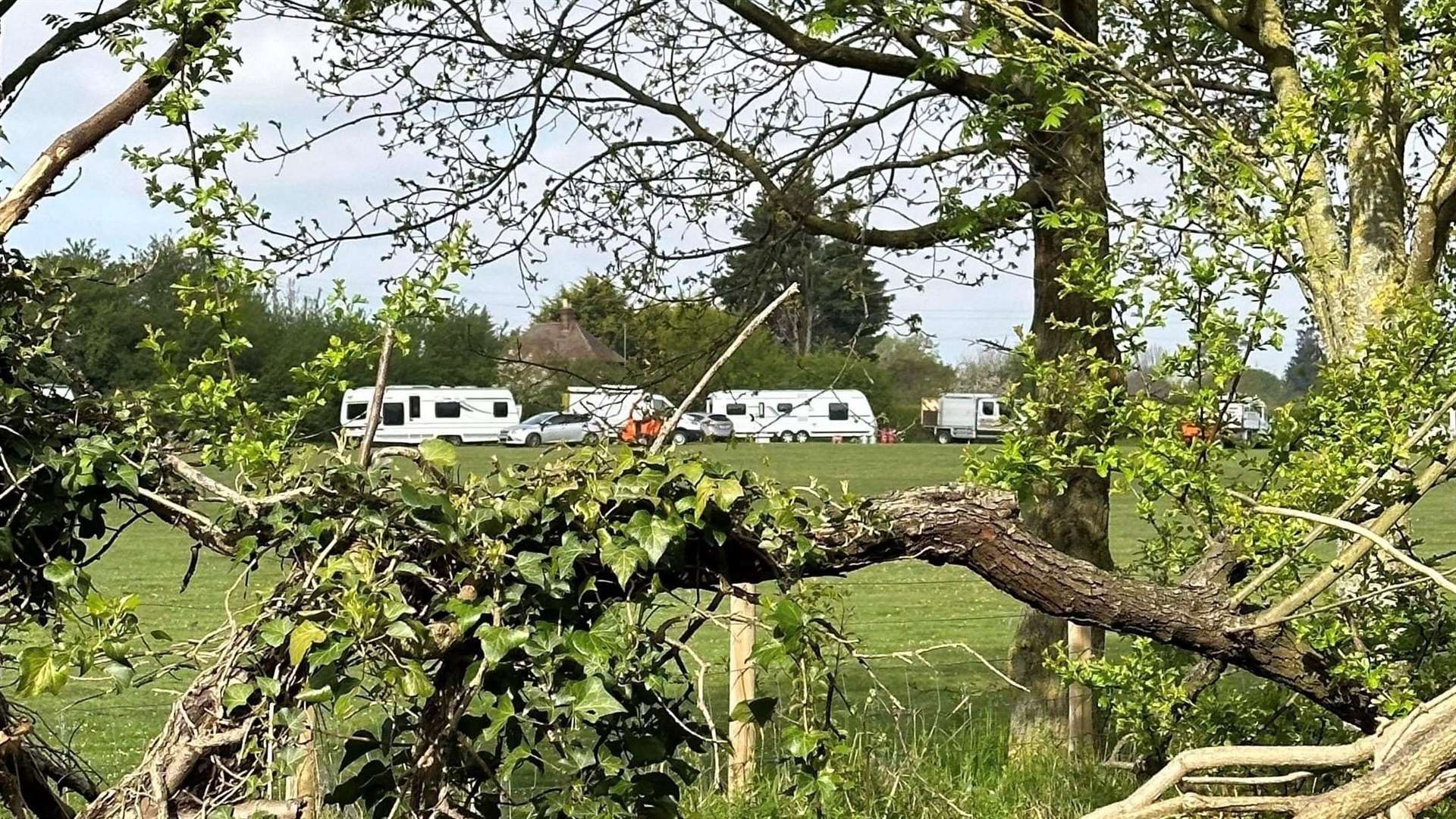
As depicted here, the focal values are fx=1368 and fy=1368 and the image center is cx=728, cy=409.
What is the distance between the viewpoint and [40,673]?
195cm

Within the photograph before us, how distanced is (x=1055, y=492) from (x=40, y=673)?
4.45 meters

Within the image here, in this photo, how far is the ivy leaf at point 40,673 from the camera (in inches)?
76.8

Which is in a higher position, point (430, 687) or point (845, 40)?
point (845, 40)

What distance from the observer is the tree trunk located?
18.6 ft

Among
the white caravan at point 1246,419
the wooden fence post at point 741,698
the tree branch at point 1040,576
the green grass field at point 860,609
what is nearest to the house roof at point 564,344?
the green grass field at point 860,609

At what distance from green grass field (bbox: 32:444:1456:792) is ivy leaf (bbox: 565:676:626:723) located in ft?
1.24

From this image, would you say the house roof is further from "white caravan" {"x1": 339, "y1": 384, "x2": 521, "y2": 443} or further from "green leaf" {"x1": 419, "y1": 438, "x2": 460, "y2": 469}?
"green leaf" {"x1": 419, "y1": 438, "x2": 460, "y2": 469}

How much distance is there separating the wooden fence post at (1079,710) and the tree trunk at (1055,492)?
70mm

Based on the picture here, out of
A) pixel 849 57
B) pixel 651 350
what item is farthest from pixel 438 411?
pixel 849 57

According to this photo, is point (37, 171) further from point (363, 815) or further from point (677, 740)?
point (677, 740)

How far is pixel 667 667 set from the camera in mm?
2221

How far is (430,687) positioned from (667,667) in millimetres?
469

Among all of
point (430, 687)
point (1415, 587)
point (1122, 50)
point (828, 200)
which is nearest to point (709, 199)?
point (828, 200)

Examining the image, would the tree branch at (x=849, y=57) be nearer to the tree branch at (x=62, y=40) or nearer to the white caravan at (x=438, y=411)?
the white caravan at (x=438, y=411)
